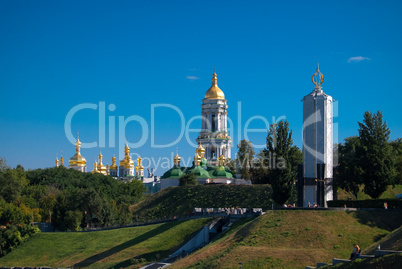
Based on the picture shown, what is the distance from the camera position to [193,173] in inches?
3415

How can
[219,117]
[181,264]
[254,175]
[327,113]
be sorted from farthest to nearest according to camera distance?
1. [219,117]
2. [254,175]
3. [327,113]
4. [181,264]

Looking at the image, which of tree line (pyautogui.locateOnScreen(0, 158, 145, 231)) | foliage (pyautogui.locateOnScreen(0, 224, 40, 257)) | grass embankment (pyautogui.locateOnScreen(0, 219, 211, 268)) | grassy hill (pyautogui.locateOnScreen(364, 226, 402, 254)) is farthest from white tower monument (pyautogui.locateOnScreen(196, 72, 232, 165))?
grassy hill (pyautogui.locateOnScreen(364, 226, 402, 254))

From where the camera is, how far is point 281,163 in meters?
48.2

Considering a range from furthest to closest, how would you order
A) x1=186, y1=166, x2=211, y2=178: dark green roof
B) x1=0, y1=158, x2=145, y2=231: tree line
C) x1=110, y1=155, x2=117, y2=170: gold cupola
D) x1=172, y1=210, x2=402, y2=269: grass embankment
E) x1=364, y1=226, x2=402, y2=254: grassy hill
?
x1=110, y1=155, x2=117, y2=170: gold cupola < x1=186, y1=166, x2=211, y2=178: dark green roof < x1=0, y1=158, x2=145, y2=231: tree line < x1=172, y1=210, x2=402, y2=269: grass embankment < x1=364, y1=226, x2=402, y2=254: grassy hill

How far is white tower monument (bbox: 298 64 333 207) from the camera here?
4431 centimetres

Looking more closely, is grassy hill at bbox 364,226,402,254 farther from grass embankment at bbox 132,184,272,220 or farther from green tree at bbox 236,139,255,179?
green tree at bbox 236,139,255,179

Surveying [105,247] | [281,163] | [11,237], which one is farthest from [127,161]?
[281,163]

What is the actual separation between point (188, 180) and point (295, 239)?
159ft

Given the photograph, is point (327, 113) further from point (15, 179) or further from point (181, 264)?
point (15, 179)

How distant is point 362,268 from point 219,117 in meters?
86.9

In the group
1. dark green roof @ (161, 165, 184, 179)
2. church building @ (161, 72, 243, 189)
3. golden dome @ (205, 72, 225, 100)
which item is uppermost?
golden dome @ (205, 72, 225, 100)

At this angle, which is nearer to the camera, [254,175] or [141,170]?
[254,175]

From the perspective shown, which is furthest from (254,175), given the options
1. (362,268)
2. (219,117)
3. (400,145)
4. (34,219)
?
(362,268)

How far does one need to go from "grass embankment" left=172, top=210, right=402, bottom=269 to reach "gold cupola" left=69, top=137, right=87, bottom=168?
3699 inches
